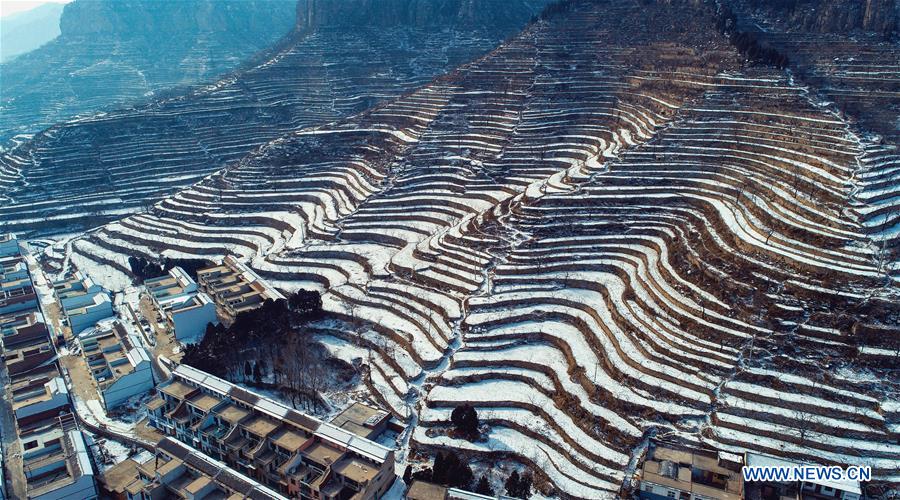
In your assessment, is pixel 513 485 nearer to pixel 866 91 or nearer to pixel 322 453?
pixel 322 453

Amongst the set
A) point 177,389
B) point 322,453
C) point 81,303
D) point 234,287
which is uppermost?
point 234,287

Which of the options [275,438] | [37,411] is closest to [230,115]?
[37,411]

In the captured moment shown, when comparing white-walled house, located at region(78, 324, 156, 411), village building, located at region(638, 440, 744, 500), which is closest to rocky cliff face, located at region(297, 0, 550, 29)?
white-walled house, located at region(78, 324, 156, 411)

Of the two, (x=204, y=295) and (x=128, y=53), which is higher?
(x=128, y=53)

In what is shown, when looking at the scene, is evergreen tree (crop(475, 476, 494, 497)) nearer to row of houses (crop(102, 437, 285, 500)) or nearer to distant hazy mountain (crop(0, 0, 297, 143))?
row of houses (crop(102, 437, 285, 500))

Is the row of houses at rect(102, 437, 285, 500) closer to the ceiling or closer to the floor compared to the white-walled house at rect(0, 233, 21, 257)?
closer to the floor

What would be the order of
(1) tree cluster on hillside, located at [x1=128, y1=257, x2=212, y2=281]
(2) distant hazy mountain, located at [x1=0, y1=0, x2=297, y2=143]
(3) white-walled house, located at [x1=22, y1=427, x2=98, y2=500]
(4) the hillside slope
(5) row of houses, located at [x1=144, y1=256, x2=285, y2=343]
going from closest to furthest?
(3) white-walled house, located at [x1=22, y1=427, x2=98, y2=500] < (5) row of houses, located at [x1=144, y1=256, x2=285, y2=343] < (1) tree cluster on hillside, located at [x1=128, y1=257, x2=212, y2=281] < (4) the hillside slope < (2) distant hazy mountain, located at [x1=0, y1=0, x2=297, y2=143]

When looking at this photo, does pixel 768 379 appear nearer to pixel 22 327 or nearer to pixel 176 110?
pixel 22 327

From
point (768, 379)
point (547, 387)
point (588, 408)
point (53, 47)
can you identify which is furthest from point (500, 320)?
point (53, 47)
